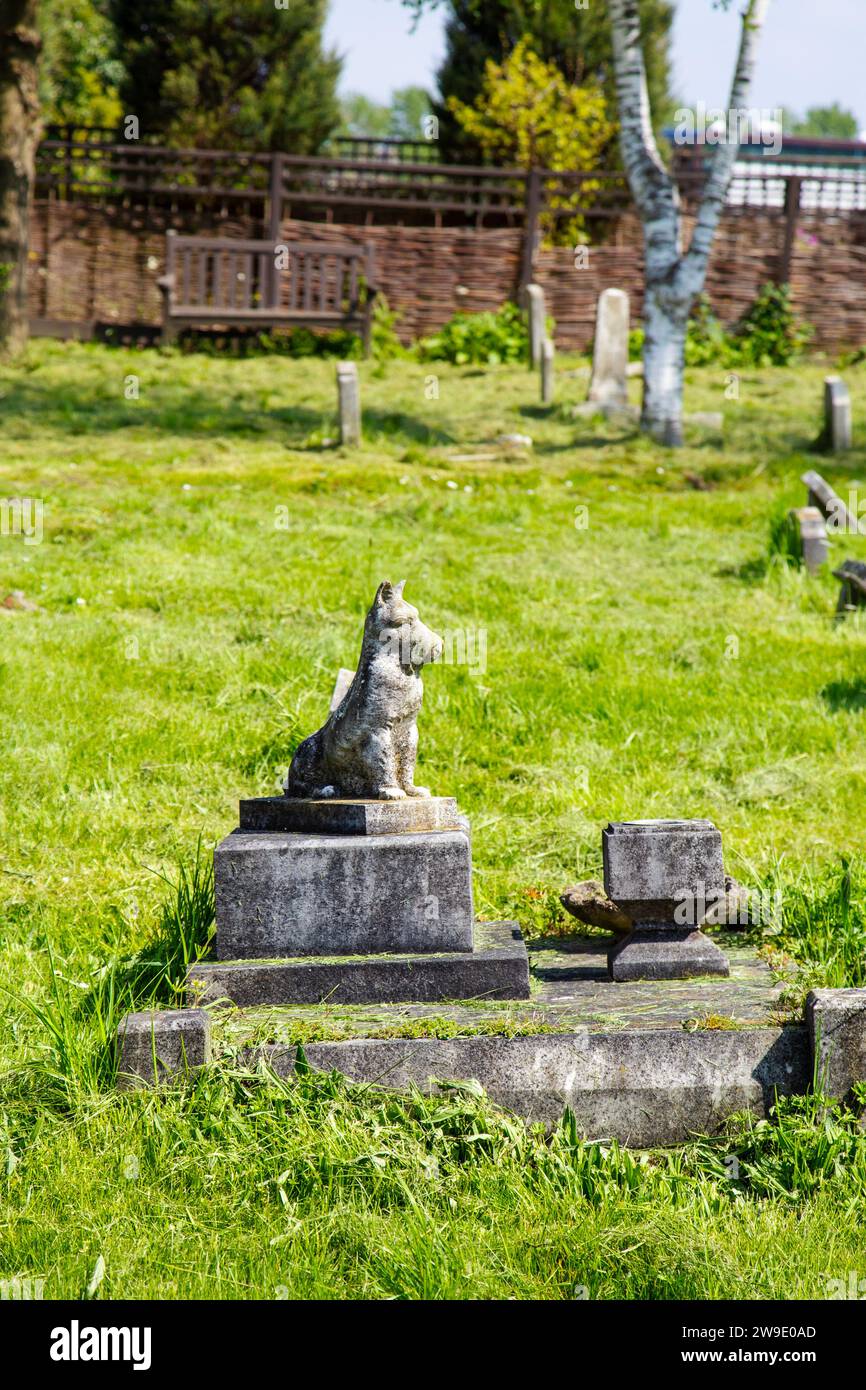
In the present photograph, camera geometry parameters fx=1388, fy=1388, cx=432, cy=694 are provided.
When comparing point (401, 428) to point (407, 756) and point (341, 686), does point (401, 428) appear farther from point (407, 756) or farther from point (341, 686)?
point (407, 756)

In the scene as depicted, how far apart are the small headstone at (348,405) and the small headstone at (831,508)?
445cm

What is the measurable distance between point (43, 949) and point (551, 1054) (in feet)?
6.35

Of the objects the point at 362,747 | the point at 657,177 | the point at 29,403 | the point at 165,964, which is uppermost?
the point at 657,177

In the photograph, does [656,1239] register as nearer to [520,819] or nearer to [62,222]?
[520,819]

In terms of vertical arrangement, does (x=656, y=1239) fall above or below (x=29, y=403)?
below

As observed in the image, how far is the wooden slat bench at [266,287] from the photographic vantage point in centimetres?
1759

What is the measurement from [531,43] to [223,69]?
202 inches

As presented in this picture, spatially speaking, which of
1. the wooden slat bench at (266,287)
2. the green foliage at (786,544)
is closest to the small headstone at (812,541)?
the green foliage at (786,544)

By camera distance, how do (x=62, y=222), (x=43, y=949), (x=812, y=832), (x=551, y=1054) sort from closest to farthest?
(x=551, y=1054) → (x=43, y=949) → (x=812, y=832) → (x=62, y=222)

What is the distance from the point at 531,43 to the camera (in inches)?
909

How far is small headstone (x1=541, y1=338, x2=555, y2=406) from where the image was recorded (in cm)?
1603

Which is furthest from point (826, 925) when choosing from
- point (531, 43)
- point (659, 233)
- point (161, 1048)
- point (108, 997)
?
point (531, 43)

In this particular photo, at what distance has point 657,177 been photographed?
1452 cm
